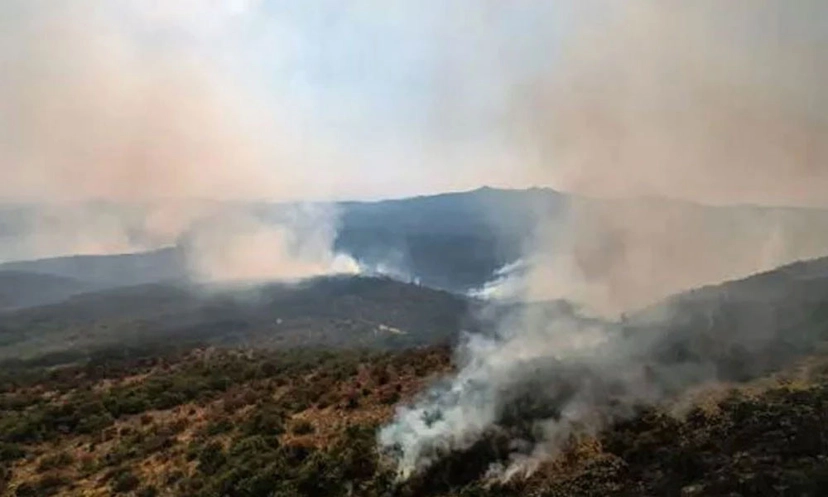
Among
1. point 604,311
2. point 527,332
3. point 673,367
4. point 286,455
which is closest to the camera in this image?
point 286,455

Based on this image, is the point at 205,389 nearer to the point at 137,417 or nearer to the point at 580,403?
the point at 137,417

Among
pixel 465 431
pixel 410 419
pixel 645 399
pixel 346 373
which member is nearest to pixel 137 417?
pixel 346 373

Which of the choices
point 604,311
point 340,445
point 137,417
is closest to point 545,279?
point 604,311

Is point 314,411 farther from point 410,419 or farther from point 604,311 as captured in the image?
point 604,311

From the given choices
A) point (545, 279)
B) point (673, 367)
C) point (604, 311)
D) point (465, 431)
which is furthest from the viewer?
point (545, 279)

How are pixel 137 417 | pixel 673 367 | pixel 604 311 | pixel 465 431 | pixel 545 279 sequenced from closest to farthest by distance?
pixel 465 431 < pixel 673 367 < pixel 137 417 < pixel 604 311 < pixel 545 279

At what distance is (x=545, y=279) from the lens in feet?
337

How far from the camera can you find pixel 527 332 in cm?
4828

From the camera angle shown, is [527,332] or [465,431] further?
[527,332]

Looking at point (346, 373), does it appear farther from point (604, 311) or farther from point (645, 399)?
point (604, 311)

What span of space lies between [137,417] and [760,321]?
36.5 m

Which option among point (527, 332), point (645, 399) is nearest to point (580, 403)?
point (645, 399)

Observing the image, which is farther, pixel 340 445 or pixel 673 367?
pixel 673 367

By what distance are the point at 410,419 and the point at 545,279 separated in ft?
236
